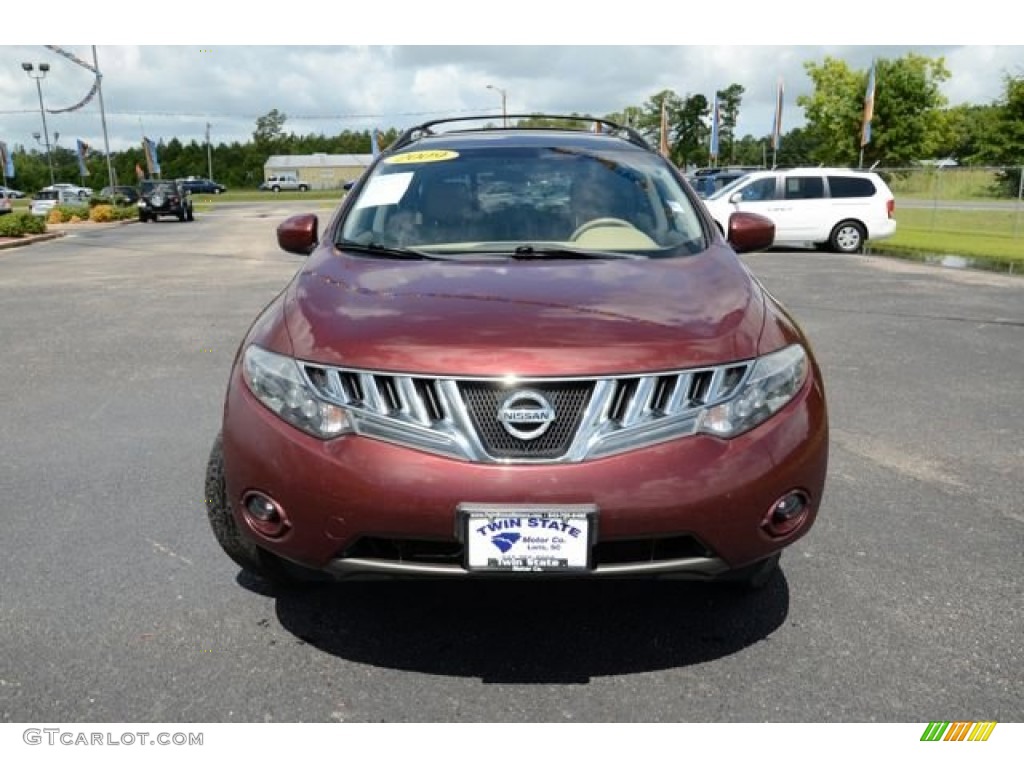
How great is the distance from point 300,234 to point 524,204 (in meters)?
1.03

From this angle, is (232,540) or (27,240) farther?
(27,240)

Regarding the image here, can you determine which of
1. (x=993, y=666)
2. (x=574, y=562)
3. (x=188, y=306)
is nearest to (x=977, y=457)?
(x=993, y=666)

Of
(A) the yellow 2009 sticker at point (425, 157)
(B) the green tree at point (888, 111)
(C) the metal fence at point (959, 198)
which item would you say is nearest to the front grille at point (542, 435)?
(A) the yellow 2009 sticker at point (425, 157)

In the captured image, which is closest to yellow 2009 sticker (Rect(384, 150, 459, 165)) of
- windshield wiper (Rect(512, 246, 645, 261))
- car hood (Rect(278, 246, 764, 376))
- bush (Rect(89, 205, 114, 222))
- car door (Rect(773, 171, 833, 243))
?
windshield wiper (Rect(512, 246, 645, 261))

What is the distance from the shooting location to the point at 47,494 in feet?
13.0

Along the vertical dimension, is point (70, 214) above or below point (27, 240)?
below

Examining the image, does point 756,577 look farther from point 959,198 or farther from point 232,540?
point 959,198

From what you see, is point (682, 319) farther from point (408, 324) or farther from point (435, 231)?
point (435, 231)

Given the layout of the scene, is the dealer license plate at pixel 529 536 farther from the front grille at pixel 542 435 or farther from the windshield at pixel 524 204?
the windshield at pixel 524 204

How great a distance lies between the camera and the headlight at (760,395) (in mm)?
2326

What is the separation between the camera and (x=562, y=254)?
10.2 ft

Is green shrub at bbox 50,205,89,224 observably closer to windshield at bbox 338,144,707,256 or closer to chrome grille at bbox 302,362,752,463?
windshield at bbox 338,144,707,256

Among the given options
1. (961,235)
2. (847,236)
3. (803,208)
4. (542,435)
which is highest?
(542,435)

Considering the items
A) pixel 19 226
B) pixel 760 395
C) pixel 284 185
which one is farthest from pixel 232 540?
pixel 284 185
